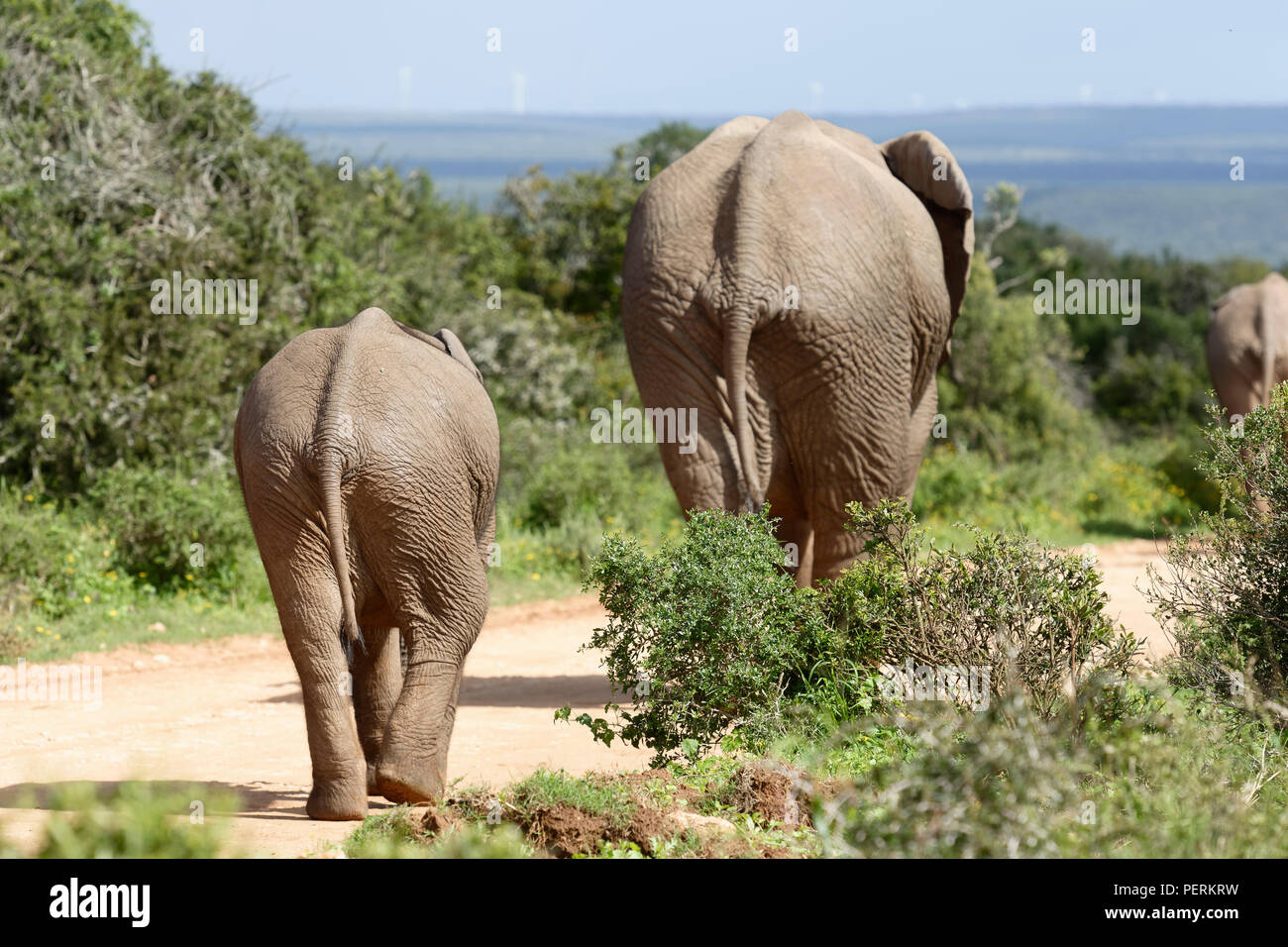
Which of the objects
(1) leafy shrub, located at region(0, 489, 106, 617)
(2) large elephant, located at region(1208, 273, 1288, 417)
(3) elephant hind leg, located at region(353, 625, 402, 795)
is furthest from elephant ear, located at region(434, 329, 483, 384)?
(2) large elephant, located at region(1208, 273, 1288, 417)

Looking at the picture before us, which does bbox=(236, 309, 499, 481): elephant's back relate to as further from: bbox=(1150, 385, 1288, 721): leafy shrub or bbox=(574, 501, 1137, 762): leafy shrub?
bbox=(1150, 385, 1288, 721): leafy shrub

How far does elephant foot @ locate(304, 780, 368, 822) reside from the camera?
5133mm

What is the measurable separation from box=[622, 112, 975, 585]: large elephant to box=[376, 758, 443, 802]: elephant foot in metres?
2.35

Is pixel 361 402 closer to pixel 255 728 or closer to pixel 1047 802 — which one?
pixel 1047 802

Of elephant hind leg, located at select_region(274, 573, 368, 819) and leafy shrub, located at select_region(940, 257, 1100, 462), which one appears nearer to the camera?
elephant hind leg, located at select_region(274, 573, 368, 819)

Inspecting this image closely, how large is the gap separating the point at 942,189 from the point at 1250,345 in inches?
273

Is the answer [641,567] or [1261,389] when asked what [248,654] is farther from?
[1261,389]

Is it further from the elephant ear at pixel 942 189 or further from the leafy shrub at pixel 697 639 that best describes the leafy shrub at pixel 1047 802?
the elephant ear at pixel 942 189

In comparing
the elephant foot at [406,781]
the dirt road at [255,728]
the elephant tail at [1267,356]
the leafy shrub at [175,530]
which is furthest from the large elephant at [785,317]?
the elephant tail at [1267,356]

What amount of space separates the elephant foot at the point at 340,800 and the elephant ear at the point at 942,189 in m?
4.45

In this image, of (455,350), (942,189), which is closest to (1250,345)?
(942,189)

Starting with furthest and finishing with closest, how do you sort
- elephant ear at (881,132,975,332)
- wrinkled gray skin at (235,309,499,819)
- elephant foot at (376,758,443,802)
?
elephant ear at (881,132,975,332) → elephant foot at (376,758,443,802) → wrinkled gray skin at (235,309,499,819)

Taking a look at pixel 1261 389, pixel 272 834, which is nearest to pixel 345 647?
pixel 272 834
